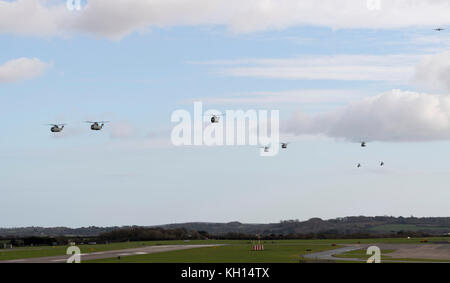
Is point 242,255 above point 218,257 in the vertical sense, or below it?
above

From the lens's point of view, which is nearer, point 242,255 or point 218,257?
point 218,257

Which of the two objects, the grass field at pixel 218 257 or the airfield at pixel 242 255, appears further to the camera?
the airfield at pixel 242 255

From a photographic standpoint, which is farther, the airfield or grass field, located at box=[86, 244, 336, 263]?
the airfield

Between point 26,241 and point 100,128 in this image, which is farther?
point 26,241
